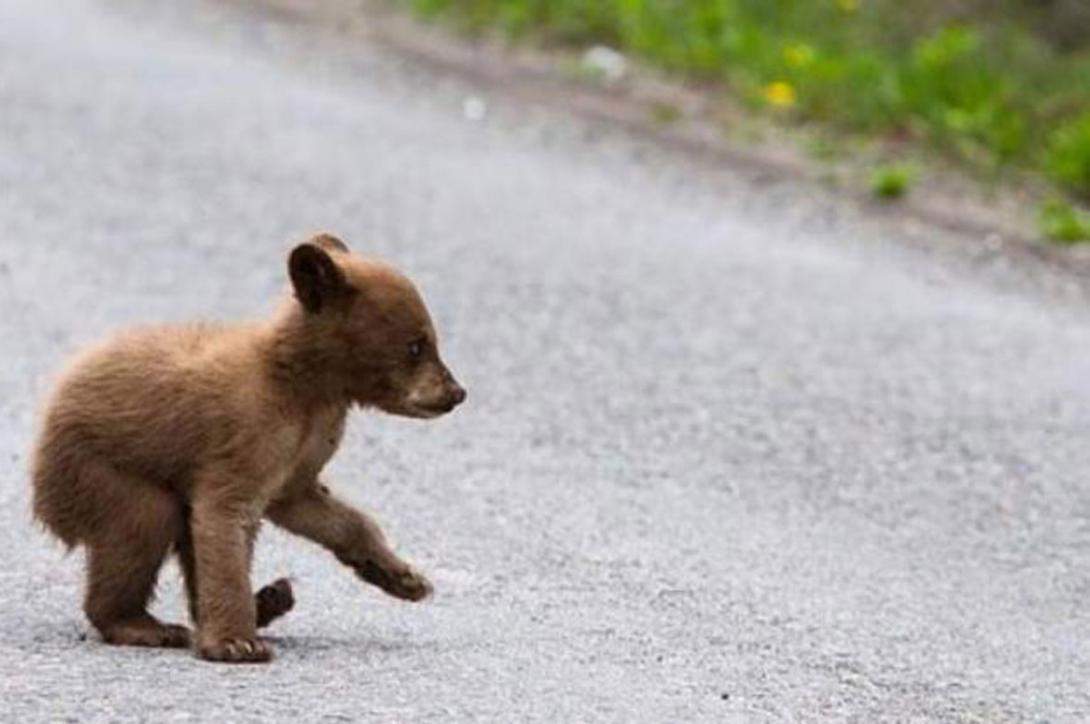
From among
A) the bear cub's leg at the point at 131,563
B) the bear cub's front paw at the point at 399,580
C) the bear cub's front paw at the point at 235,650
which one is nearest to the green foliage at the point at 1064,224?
the bear cub's front paw at the point at 399,580

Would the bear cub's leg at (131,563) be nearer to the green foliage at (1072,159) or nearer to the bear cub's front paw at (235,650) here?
the bear cub's front paw at (235,650)

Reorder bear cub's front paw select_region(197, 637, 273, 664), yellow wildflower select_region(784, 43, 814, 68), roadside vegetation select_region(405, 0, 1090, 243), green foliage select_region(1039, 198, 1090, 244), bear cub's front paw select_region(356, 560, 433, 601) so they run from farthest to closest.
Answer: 1. yellow wildflower select_region(784, 43, 814, 68)
2. roadside vegetation select_region(405, 0, 1090, 243)
3. green foliage select_region(1039, 198, 1090, 244)
4. bear cub's front paw select_region(356, 560, 433, 601)
5. bear cub's front paw select_region(197, 637, 273, 664)

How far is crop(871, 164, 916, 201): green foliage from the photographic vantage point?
12.2m

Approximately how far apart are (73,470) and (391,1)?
10.0 metres

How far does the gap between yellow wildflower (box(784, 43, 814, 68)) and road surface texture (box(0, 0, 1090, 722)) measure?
106 centimetres

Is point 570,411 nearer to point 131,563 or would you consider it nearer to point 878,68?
point 131,563

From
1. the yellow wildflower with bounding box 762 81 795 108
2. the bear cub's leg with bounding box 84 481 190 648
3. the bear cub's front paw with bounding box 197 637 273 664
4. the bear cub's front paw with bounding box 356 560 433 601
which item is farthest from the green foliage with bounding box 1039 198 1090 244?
the bear cub's front paw with bounding box 197 637 273 664

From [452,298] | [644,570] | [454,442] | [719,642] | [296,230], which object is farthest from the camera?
[296,230]

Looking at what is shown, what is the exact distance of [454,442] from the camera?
8.52 meters

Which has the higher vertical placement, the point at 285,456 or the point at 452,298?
the point at 285,456

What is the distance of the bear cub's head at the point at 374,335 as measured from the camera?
6074 millimetres

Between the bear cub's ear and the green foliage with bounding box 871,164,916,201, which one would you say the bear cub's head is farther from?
the green foliage with bounding box 871,164,916,201

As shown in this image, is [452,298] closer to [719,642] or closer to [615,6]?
→ [719,642]

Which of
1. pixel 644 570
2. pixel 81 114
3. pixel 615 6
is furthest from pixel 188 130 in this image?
pixel 644 570
